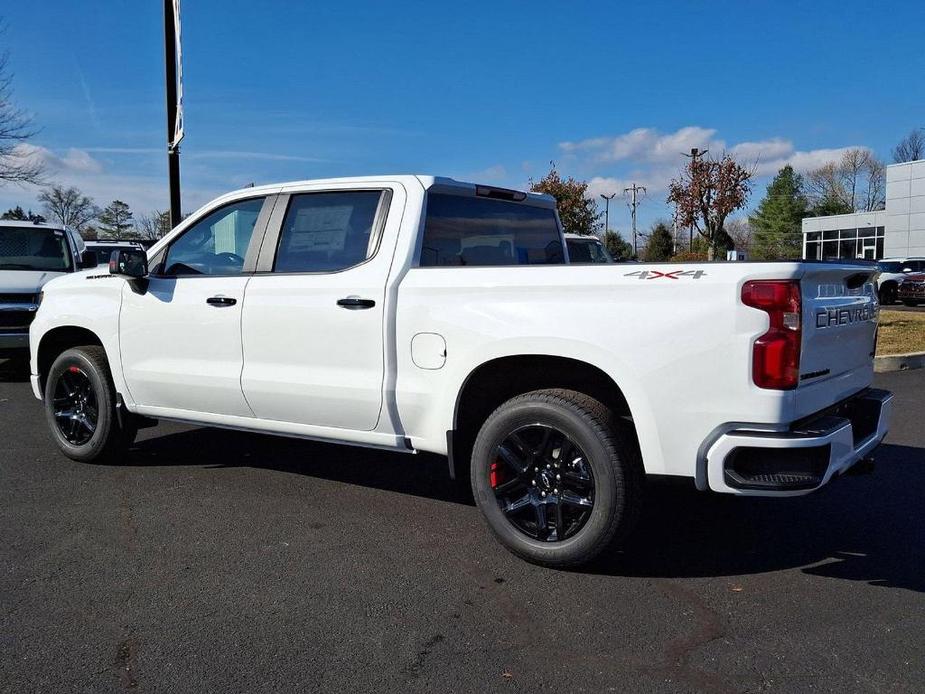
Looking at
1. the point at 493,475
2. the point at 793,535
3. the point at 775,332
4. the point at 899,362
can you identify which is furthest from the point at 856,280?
the point at 899,362

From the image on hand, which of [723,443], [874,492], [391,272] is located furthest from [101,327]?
[874,492]

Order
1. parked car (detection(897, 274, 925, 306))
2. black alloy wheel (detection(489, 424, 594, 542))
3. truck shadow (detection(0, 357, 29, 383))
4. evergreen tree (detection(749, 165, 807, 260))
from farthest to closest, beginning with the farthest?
evergreen tree (detection(749, 165, 807, 260)), parked car (detection(897, 274, 925, 306)), truck shadow (detection(0, 357, 29, 383)), black alloy wheel (detection(489, 424, 594, 542))

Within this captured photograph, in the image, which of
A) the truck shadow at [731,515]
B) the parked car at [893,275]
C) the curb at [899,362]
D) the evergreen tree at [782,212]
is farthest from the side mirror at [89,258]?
Answer: the evergreen tree at [782,212]

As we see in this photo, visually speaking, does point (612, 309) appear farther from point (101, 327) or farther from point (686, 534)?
point (101, 327)

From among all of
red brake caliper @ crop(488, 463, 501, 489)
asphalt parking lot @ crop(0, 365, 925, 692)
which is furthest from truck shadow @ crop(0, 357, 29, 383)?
red brake caliper @ crop(488, 463, 501, 489)

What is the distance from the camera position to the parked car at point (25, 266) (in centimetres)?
1013

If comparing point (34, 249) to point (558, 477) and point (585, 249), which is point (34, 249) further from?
point (558, 477)

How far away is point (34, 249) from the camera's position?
11438 millimetres

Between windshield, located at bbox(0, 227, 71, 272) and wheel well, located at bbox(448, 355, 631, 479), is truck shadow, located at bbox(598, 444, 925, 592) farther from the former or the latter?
windshield, located at bbox(0, 227, 71, 272)

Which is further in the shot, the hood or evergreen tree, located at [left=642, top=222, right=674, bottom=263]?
evergreen tree, located at [left=642, top=222, right=674, bottom=263]

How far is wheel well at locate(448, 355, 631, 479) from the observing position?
12.7 ft

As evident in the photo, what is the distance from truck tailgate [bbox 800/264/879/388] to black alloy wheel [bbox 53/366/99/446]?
15.1 ft

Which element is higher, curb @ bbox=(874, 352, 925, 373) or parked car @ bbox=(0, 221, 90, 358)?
parked car @ bbox=(0, 221, 90, 358)

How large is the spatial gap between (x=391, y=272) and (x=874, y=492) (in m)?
3.32
